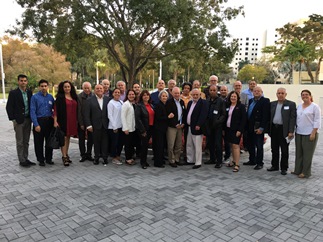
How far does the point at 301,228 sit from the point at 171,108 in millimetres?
3502

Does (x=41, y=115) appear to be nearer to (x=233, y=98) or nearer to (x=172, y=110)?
(x=172, y=110)

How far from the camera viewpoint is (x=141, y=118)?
6.37m

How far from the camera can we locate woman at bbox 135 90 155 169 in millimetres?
6320

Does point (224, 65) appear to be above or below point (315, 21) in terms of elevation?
below

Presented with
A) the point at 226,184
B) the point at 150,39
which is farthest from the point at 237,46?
the point at 226,184

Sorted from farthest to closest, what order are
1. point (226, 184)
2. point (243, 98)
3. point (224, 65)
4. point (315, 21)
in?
point (315, 21)
point (224, 65)
point (243, 98)
point (226, 184)

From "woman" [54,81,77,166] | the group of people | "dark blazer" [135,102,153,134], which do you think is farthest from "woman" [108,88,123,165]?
"woman" [54,81,77,166]

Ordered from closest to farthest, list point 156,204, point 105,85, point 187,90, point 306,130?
1. point 156,204
2. point 306,130
3. point 187,90
4. point 105,85


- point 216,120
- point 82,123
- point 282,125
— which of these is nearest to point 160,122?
point 216,120

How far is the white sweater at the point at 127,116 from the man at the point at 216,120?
174cm

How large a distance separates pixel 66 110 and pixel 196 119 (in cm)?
294

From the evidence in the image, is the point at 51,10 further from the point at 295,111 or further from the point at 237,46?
the point at 295,111

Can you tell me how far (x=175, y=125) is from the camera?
21.2 feet

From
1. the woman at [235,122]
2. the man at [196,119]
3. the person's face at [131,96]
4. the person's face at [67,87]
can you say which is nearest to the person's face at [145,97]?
the person's face at [131,96]
